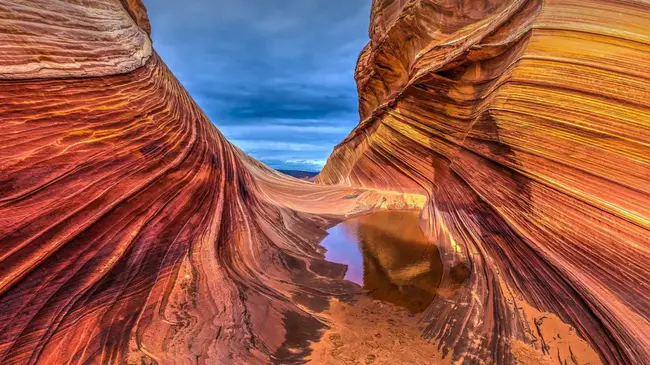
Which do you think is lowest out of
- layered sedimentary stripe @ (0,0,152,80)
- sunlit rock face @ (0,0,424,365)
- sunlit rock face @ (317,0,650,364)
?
sunlit rock face @ (0,0,424,365)

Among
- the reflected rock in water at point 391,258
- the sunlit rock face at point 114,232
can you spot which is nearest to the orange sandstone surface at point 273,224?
the sunlit rock face at point 114,232

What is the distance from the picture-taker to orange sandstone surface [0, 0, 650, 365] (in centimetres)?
193

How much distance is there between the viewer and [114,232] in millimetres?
2389

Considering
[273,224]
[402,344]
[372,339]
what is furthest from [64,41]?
[402,344]

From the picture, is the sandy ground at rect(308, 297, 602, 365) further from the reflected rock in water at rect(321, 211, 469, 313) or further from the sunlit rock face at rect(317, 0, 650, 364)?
the reflected rock in water at rect(321, 211, 469, 313)

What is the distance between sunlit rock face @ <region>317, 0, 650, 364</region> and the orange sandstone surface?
0.7 inches

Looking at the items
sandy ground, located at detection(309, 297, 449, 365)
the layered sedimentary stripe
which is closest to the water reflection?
sandy ground, located at detection(309, 297, 449, 365)

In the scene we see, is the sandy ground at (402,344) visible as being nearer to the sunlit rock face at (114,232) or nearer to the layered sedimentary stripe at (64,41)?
the sunlit rock face at (114,232)

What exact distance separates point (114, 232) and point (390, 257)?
3.37 meters

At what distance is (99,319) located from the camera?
194 cm

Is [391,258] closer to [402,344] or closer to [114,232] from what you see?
[402,344]

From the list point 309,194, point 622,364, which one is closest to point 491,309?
point 622,364

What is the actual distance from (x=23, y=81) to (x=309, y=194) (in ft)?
22.9

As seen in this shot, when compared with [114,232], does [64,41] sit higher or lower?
higher
